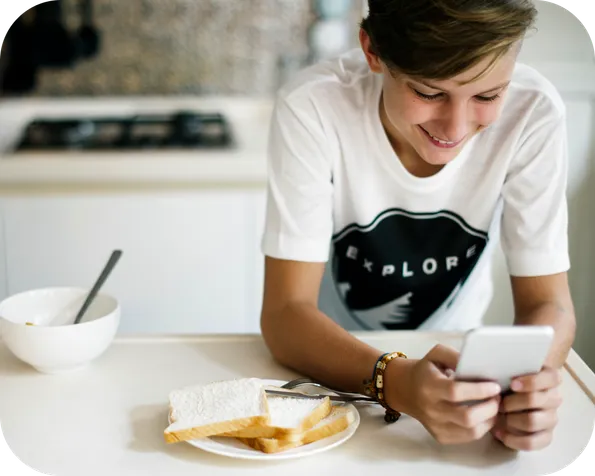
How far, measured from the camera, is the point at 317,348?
107 cm

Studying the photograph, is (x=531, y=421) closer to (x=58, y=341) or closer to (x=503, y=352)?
(x=503, y=352)

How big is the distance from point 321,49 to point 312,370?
6.10 feet

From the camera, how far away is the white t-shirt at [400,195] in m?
1.19

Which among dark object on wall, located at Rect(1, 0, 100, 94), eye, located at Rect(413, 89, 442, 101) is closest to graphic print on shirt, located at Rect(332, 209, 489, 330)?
eye, located at Rect(413, 89, 442, 101)

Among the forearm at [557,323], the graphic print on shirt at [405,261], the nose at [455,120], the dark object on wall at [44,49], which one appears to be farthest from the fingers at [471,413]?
the dark object on wall at [44,49]

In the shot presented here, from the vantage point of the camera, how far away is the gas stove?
7.48 ft

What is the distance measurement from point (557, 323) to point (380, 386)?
0.33 metres

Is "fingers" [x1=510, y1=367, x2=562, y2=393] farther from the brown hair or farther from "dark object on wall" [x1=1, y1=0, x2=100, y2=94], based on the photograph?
"dark object on wall" [x1=1, y1=0, x2=100, y2=94]

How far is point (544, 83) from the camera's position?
1.22 meters

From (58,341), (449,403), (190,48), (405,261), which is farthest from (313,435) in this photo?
(190,48)

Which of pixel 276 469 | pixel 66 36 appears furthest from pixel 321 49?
pixel 276 469

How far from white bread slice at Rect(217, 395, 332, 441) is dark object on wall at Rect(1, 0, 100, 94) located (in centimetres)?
207

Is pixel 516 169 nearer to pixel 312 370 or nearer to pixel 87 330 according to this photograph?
pixel 312 370

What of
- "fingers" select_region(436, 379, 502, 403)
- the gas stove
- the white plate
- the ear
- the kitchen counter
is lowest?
the kitchen counter
